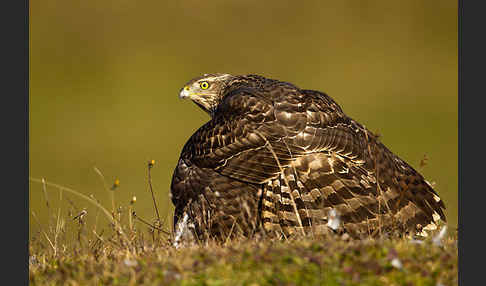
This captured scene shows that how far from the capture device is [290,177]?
7793mm

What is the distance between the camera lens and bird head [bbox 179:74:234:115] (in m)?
10.8

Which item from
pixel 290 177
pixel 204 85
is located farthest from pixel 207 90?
pixel 290 177

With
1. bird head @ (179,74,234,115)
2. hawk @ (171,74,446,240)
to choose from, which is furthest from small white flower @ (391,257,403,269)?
bird head @ (179,74,234,115)

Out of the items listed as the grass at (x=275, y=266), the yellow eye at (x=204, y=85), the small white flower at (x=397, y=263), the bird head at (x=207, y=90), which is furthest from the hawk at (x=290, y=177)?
the yellow eye at (x=204, y=85)

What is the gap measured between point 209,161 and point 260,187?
30.9 inches

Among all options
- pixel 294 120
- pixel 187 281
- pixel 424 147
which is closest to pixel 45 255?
pixel 187 281

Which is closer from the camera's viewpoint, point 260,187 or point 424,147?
point 260,187

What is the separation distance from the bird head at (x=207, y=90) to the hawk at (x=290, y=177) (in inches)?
77.5

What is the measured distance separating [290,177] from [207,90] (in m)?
3.57

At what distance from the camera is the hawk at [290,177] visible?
764cm

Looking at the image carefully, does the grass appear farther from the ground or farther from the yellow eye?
the yellow eye

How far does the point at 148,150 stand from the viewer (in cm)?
3859

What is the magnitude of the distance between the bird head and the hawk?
1970 millimetres

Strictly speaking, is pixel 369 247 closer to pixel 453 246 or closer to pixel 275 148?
pixel 453 246
